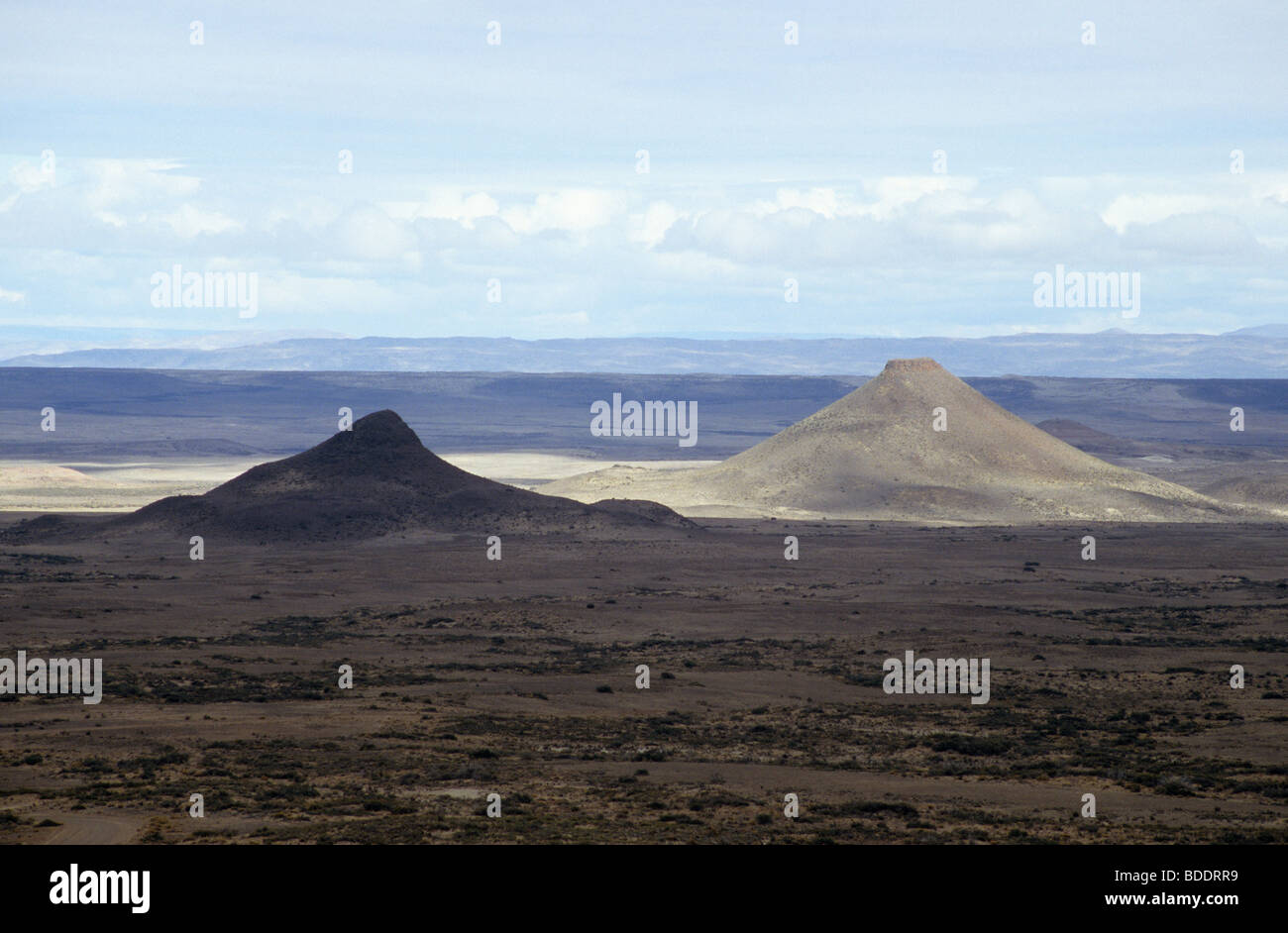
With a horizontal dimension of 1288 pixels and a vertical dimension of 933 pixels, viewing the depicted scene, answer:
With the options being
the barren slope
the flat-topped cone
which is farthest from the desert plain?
the flat-topped cone

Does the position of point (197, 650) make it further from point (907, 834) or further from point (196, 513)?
point (196, 513)

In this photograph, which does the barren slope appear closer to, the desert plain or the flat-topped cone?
the desert plain

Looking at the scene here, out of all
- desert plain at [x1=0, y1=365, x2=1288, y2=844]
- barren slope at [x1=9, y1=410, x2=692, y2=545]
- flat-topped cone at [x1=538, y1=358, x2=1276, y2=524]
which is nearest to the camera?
desert plain at [x1=0, y1=365, x2=1288, y2=844]

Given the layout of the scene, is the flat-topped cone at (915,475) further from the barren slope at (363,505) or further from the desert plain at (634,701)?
the desert plain at (634,701)

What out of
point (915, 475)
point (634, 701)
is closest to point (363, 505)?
point (915, 475)

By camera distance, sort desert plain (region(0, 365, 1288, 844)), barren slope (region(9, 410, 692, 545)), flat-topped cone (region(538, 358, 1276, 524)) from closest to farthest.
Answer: desert plain (region(0, 365, 1288, 844)), barren slope (region(9, 410, 692, 545)), flat-topped cone (region(538, 358, 1276, 524))

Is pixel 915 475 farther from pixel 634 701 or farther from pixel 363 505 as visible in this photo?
pixel 634 701

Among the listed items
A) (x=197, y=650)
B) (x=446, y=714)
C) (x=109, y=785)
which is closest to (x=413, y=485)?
(x=197, y=650)

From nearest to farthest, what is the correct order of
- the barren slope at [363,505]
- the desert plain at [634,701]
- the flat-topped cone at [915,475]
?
the desert plain at [634,701] < the barren slope at [363,505] < the flat-topped cone at [915,475]

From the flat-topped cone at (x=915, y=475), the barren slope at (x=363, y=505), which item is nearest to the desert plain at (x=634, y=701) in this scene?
the barren slope at (x=363, y=505)

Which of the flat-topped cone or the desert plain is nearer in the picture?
the desert plain
